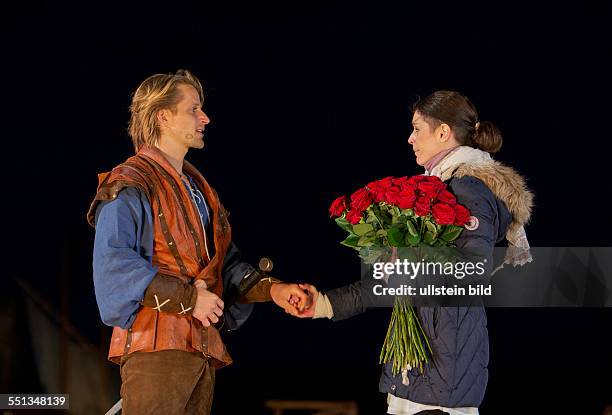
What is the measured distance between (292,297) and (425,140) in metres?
0.65

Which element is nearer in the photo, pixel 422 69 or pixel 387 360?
Answer: pixel 387 360

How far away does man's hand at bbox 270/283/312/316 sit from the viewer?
→ 3232mm

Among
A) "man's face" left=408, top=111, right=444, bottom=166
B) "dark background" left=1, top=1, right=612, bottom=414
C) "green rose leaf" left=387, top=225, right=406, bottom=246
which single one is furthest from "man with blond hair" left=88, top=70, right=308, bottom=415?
"dark background" left=1, top=1, right=612, bottom=414

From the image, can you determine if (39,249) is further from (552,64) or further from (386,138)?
(552,64)

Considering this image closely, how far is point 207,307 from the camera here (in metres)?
2.95

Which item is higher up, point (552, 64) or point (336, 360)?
point (552, 64)

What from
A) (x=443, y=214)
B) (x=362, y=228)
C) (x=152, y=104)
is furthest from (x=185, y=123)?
(x=443, y=214)

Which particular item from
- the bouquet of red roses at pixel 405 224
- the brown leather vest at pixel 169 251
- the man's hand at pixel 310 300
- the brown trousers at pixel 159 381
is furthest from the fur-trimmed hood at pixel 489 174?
the brown trousers at pixel 159 381

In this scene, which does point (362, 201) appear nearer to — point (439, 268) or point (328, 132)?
point (439, 268)

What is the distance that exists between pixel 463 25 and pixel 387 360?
1.97m

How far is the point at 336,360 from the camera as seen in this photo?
4566 mm

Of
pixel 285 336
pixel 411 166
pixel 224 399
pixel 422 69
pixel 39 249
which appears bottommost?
pixel 224 399

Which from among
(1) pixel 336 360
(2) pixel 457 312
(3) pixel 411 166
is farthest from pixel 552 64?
(2) pixel 457 312

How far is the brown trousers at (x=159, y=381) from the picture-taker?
9.70 feet
